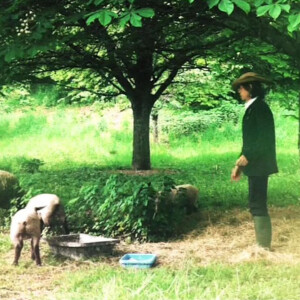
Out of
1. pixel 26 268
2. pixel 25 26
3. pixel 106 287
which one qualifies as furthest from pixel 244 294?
pixel 25 26

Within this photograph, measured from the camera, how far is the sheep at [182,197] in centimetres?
668

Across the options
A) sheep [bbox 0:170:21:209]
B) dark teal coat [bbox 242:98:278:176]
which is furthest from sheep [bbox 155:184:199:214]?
sheep [bbox 0:170:21:209]

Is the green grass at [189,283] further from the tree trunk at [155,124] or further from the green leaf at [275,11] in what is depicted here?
the tree trunk at [155,124]

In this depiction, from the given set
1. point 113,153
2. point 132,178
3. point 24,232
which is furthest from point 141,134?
point 24,232

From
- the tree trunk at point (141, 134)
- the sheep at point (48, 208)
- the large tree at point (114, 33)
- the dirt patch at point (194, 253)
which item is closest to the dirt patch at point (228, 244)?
the dirt patch at point (194, 253)

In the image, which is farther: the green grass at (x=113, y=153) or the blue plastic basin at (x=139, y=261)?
the green grass at (x=113, y=153)

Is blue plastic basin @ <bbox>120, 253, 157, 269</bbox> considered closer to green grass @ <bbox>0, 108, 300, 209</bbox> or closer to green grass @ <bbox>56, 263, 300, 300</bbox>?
green grass @ <bbox>56, 263, 300, 300</bbox>

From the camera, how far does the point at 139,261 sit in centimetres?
526

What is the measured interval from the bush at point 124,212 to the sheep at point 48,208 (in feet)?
1.78

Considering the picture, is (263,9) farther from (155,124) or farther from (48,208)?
(155,124)

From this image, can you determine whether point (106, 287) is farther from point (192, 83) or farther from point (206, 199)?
point (192, 83)

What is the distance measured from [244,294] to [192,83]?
802cm

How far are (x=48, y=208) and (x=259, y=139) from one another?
7.47 feet

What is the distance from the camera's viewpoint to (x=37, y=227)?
5.55 metres
